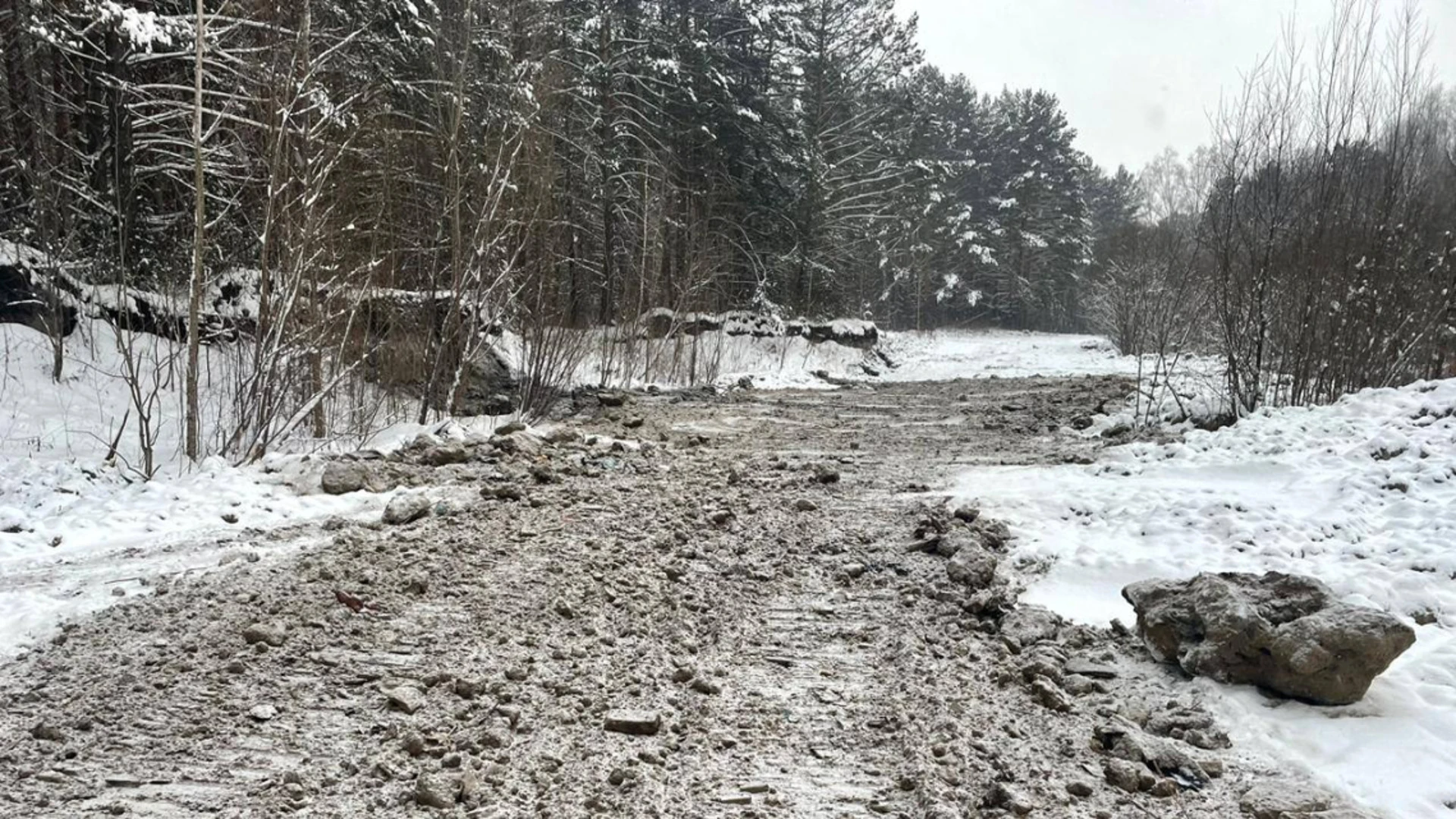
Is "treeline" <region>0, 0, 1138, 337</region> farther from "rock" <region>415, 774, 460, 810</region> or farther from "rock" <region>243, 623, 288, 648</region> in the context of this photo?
"rock" <region>415, 774, 460, 810</region>

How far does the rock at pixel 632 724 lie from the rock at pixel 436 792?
0.59 m

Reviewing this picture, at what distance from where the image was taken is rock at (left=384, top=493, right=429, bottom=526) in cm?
502

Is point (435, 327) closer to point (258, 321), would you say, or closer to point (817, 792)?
point (258, 321)

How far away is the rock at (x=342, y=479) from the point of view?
561cm

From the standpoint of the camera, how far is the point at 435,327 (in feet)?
29.1

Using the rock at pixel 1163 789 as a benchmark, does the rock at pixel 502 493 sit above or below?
above

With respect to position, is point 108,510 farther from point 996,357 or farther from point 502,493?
point 996,357

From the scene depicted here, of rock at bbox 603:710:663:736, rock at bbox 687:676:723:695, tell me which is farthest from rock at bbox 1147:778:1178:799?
rock at bbox 603:710:663:736

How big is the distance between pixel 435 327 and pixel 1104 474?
24.3ft

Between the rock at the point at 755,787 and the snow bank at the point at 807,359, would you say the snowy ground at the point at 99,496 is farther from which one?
the snow bank at the point at 807,359

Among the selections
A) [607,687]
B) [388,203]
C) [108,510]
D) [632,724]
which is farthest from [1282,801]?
[388,203]

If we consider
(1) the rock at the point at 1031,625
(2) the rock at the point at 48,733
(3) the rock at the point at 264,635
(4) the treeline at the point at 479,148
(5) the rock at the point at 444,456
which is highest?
(4) the treeline at the point at 479,148

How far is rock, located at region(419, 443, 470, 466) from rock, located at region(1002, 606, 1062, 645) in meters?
4.93

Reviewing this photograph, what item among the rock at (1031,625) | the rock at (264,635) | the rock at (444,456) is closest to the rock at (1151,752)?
the rock at (1031,625)
